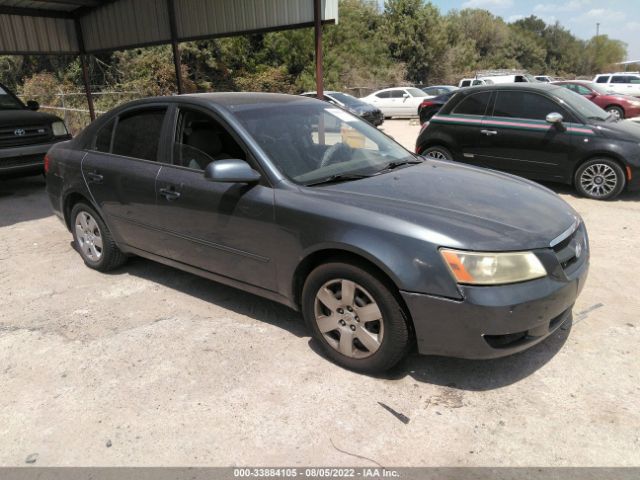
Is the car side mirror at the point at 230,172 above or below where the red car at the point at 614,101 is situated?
above

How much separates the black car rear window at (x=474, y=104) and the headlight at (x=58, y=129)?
686 cm

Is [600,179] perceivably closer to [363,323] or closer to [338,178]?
[338,178]

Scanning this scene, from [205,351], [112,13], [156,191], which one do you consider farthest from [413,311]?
[112,13]

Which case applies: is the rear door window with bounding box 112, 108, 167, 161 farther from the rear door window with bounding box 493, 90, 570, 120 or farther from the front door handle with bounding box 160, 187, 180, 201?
the rear door window with bounding box 493, 90, 570, 120

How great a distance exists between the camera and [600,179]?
6.98m

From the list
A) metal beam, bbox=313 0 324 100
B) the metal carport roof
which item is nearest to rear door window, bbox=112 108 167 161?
metal beam, bbox=313 0 324 100

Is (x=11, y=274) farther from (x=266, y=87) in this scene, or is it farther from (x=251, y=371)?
(x=266, y=87)

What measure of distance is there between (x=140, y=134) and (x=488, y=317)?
312 cm

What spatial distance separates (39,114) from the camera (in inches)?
344

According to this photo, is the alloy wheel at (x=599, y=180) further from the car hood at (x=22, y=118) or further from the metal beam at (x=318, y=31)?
the car hood at (x=22, y=118)

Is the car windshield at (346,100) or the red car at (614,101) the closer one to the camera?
the red car at (614,101)

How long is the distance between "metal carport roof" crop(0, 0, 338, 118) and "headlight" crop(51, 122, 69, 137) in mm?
2459

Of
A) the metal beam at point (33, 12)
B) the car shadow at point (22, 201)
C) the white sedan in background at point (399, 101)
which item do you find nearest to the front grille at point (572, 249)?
the car shadow at point (22, 201)

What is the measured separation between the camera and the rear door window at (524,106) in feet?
23.7
